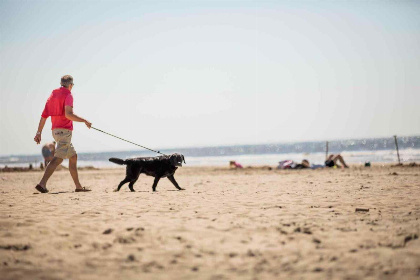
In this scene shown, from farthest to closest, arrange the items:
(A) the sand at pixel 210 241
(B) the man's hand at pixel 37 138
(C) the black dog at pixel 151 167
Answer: (C) the black dog at pixel 151 167 → (B) the man's hand at pixel 37 138 → (A) the sand at pixel 210 241

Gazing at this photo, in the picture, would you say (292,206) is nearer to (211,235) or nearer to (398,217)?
(398,217)

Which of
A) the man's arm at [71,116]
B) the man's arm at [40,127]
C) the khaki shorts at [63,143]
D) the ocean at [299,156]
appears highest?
the man's arm at [71,116]

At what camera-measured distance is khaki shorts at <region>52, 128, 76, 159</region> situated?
261 inches

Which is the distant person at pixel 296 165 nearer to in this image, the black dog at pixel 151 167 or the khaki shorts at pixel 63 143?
the black dog at pixel 151 167

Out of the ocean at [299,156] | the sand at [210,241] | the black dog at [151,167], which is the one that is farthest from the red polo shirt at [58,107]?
the ocean at [299,156]

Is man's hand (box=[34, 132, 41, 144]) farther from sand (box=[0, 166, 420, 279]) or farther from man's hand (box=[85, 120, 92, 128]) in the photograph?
sand (box=[0, 166, 420, 279])

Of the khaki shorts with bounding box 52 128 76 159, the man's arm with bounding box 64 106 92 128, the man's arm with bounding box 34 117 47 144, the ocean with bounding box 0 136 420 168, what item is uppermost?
the man's arm with bounding box 64 106 92 128

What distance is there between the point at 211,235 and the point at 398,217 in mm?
2464

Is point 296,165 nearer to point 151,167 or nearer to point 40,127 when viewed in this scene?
point 151,167

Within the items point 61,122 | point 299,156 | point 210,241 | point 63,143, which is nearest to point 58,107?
point 61,122

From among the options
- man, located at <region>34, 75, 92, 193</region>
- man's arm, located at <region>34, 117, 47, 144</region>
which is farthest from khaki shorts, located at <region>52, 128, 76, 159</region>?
man's arm, located at <region>34, 117, 47, 144</region>

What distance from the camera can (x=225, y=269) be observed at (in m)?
2.73

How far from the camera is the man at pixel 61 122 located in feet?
21.7

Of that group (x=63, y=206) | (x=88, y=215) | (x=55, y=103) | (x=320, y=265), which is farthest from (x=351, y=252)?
(x=55, y=103)
